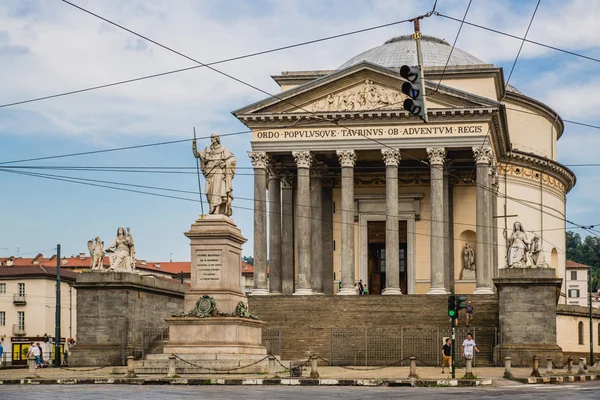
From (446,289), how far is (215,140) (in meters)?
28.0

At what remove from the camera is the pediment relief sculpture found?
200ft

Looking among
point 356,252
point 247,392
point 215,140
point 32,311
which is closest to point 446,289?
point 356,252

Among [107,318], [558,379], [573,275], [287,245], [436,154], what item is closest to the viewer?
[558,379]

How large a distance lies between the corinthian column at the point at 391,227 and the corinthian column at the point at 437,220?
178 centimetres

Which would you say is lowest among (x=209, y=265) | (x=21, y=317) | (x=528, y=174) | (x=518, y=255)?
(x=21, y=317)

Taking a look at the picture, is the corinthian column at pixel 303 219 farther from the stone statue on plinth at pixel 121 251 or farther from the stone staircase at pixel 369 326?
the stone statue on plinth at pixel 121 251

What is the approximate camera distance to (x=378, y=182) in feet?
225

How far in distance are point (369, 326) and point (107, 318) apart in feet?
39.2

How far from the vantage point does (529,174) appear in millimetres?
77438

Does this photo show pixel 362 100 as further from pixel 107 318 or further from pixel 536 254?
pixel 107 318

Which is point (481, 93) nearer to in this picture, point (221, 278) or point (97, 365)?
point (97, 365)

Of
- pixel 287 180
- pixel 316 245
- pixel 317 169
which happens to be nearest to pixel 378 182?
pixel 317 169

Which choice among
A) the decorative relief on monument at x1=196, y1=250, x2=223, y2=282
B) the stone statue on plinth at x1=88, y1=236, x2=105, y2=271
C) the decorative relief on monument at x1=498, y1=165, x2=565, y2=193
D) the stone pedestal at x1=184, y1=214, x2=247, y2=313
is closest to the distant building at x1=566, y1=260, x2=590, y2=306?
the decorative relief on monument at x1=498, y1=165, x2=565, y2=193

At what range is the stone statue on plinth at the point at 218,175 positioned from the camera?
36781mm
